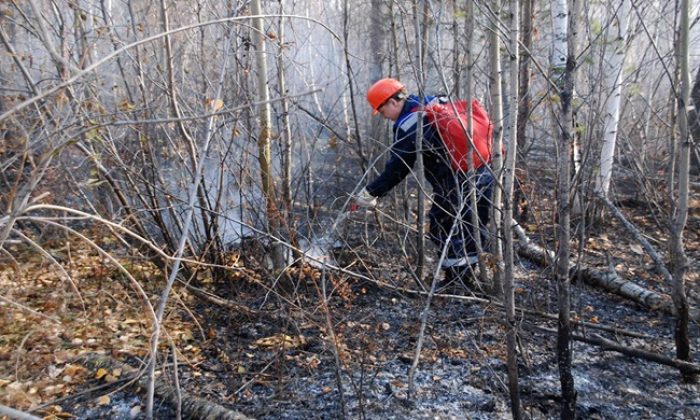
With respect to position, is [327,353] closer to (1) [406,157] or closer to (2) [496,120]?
(1) [406,157]

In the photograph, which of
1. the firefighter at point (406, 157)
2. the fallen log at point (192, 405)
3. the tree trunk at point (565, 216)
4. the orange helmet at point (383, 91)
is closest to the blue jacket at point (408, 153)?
the firefighter at point (406, 157)

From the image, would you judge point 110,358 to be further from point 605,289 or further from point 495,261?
point 605,289

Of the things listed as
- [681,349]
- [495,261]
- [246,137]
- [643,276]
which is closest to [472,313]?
[495,261]

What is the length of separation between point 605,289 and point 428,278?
51.3 inches

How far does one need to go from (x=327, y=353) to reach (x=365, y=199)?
43.1 inches

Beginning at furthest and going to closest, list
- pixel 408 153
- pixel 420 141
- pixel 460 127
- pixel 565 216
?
pixel 408 153
pixel 460 127
pixel 420 141
pixel 565 216

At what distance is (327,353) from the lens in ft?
10.3

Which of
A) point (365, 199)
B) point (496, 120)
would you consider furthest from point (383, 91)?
point (496, 120)

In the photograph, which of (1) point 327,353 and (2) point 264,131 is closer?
(1) point 327,353

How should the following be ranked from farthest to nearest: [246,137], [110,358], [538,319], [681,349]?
1. [246,137]
2. [538,319]
3. [110,358]
4. [681,349]

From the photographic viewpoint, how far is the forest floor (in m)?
2.59

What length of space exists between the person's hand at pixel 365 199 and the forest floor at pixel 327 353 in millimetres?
599

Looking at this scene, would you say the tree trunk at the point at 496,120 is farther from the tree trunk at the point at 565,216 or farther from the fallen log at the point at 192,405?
the fallen log at the point at 192,405

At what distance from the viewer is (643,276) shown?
4.17 metres
